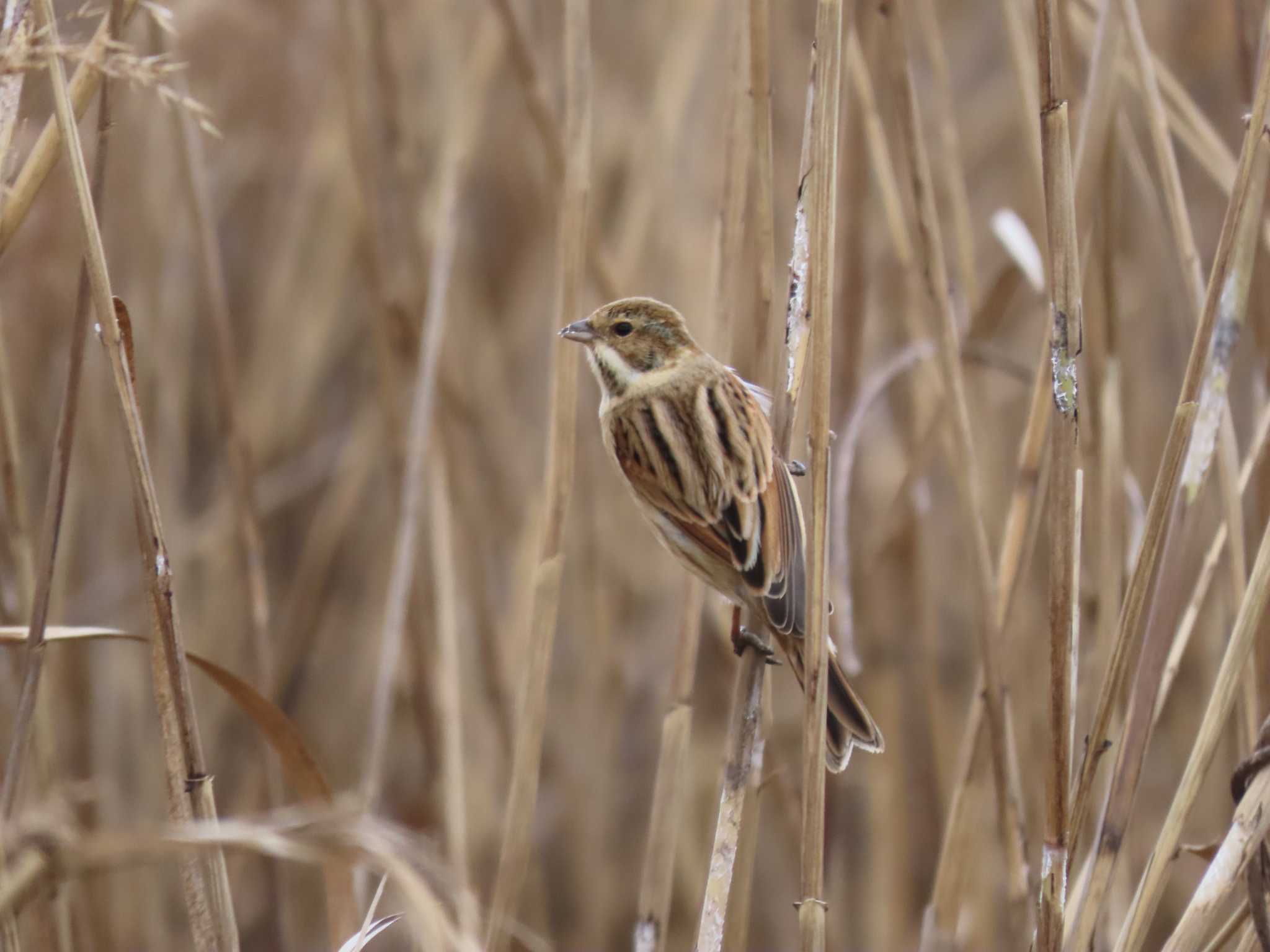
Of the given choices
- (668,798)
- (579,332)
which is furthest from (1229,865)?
(579,332)

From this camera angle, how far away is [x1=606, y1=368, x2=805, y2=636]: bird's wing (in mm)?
2084

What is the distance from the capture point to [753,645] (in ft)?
6.36

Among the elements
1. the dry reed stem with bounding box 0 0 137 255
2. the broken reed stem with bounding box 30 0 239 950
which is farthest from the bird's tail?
the dry reed stem with bounding box 0 0 137 255

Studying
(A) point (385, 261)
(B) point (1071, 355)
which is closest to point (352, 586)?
(A) point (385, 261)

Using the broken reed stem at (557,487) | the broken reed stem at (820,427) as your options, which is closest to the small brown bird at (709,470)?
the broken reed stem at (557,487)

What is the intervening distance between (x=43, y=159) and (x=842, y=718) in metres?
1.39

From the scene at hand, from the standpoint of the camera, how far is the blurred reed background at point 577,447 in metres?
2.03

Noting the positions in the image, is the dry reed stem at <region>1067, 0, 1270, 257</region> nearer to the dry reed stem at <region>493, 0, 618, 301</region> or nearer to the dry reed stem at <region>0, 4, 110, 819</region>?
the dry reed stem at <region>493, 0, 618, 301</region>

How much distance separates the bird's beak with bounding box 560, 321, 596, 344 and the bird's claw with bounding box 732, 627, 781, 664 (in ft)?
1.91

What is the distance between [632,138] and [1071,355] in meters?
2.39

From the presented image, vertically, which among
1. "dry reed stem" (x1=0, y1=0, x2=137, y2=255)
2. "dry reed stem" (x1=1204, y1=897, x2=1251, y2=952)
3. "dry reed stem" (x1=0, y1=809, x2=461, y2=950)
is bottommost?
"dry reed stem" (x1=1204, y1=897, x2=1251, y2=952)

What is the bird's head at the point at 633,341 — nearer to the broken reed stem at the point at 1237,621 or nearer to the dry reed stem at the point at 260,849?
the broken reed stem at the point at 1237,621

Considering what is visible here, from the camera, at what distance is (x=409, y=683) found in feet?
10.0

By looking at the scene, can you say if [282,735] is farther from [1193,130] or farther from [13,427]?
[1193,130]
